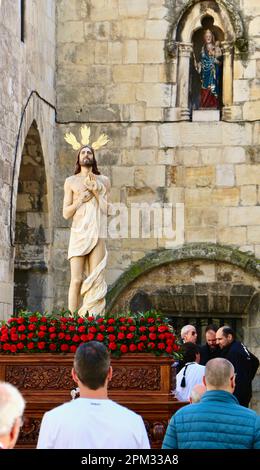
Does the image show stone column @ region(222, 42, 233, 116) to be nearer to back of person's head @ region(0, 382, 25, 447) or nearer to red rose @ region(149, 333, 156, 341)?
red rose @ region(149, 333, 156, 341)

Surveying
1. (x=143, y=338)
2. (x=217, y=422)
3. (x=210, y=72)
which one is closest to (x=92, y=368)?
(x=217, y=422)

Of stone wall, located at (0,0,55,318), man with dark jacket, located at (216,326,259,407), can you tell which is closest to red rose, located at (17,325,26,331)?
man with dark jacket, located at (216,326,259,407)

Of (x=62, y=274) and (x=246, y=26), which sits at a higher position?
(x=246, y=26)

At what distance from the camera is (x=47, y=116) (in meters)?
18.2

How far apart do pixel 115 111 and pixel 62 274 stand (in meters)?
2.27

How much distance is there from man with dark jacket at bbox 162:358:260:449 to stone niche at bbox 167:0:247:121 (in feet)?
38.5

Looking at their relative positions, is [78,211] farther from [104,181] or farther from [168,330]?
[168,330]

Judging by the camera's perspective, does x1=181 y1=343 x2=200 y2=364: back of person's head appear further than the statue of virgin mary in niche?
No

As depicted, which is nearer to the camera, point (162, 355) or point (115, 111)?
point (162, 355)

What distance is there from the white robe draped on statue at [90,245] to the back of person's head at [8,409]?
7.81 metres

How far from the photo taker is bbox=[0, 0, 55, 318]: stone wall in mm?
16047
